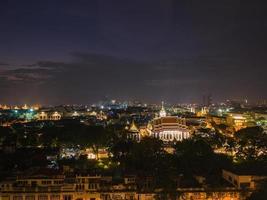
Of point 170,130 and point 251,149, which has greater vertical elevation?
point 170,130

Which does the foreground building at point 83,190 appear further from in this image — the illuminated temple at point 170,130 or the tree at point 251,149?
the illuminated temple at point 170,130

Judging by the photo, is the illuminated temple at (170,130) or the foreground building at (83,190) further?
the illuminated temple at (170,130)

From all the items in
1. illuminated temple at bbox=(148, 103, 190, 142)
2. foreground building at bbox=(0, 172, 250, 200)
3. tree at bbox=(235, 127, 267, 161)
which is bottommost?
foreground building at bbox=(0, 172, 250, 200)

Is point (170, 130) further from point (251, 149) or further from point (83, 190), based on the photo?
point (83, 190)

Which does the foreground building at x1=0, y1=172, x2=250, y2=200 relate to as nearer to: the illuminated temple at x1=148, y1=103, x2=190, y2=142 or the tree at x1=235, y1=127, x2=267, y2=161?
the tree at x1=235, y1=127, x2=267, y2=161

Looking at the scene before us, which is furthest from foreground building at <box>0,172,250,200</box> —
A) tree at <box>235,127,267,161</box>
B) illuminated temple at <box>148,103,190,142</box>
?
illuminated temple at <box>148,103,190,142</box>

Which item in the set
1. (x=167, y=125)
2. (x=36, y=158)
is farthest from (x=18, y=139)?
(x=167, y=125)

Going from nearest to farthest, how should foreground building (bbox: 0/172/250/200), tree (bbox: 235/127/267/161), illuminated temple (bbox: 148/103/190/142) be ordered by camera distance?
foreground building (bbox: 0/172/250/200), tree (bbox: 235/127/267/161), illuminated temple (bbox: 148/103/190/142)

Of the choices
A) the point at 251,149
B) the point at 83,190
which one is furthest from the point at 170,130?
the point at 83,190

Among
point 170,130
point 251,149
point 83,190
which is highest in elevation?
point 170,130

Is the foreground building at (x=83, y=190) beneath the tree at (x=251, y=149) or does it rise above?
beneath

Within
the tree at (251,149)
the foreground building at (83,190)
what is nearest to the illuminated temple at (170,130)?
the tree at (251,149)

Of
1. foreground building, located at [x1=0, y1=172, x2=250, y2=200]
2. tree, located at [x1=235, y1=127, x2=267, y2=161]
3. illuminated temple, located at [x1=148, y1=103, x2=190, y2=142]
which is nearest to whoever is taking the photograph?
foreground building, located at [x1=0, y1=172, x2=250, y2=200]
